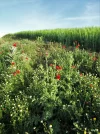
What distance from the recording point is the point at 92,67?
9.04m

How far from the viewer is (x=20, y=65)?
8891mm

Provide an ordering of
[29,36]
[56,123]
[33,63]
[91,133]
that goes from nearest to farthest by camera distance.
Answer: [91,133]
[56,123]
[33,63]
[29,36]

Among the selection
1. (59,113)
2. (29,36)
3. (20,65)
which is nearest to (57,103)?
(59,113)

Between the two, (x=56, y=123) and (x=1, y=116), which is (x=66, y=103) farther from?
(x=1, y=116)

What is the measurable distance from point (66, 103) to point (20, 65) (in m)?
3.29

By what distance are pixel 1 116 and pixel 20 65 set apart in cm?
326

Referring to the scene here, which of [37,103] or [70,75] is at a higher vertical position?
[70,75]

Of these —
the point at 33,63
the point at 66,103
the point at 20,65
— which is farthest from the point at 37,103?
the point at 33,63

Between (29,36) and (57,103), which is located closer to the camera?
(57,103)

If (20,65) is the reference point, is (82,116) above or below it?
below

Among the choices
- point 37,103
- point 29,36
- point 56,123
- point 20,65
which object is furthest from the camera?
point 29,36

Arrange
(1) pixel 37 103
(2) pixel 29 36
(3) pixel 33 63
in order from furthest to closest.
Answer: (2) pixel 29 36 → (3) pixel 33 63 → (1) pixel 37 103

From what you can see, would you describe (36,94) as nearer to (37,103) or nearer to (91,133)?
(37,103)

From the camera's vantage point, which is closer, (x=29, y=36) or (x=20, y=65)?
(x=20, y=65)
